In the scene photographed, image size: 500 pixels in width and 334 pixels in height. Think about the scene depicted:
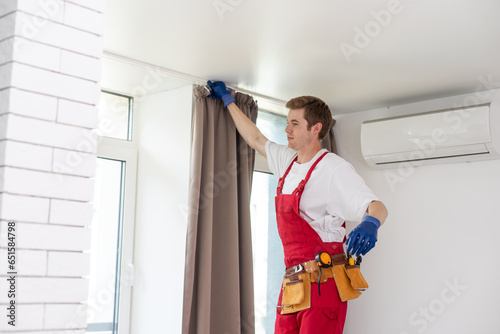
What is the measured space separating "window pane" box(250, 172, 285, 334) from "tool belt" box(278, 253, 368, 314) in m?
1.34

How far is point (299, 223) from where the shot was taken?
271 cm

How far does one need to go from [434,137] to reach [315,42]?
1200 mm

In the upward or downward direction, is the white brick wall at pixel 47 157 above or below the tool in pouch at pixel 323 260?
above

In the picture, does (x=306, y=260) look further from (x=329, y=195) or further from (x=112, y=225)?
(x=112, y=225)

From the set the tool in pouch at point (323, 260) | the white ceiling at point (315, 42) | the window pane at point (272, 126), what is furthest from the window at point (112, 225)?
the tool in pouch at point (323, 260)

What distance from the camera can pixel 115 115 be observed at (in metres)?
3.70

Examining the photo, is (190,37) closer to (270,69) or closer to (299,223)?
(270,69)

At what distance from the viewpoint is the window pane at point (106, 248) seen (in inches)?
137

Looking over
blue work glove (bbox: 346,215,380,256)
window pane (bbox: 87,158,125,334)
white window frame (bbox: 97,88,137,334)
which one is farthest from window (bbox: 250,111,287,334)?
→ blue work glove (bbox: 346,215,380,256)

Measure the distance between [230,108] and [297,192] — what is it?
0.90 meters

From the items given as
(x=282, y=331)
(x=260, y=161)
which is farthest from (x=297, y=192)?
(x=260, y=161)

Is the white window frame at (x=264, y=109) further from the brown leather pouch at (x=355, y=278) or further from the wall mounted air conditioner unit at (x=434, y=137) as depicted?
the brown leather pouch at (x=355, y=278)

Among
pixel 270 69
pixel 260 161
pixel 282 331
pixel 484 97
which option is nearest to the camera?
pixel 282 331

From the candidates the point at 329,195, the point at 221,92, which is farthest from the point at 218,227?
the point at 329,195
